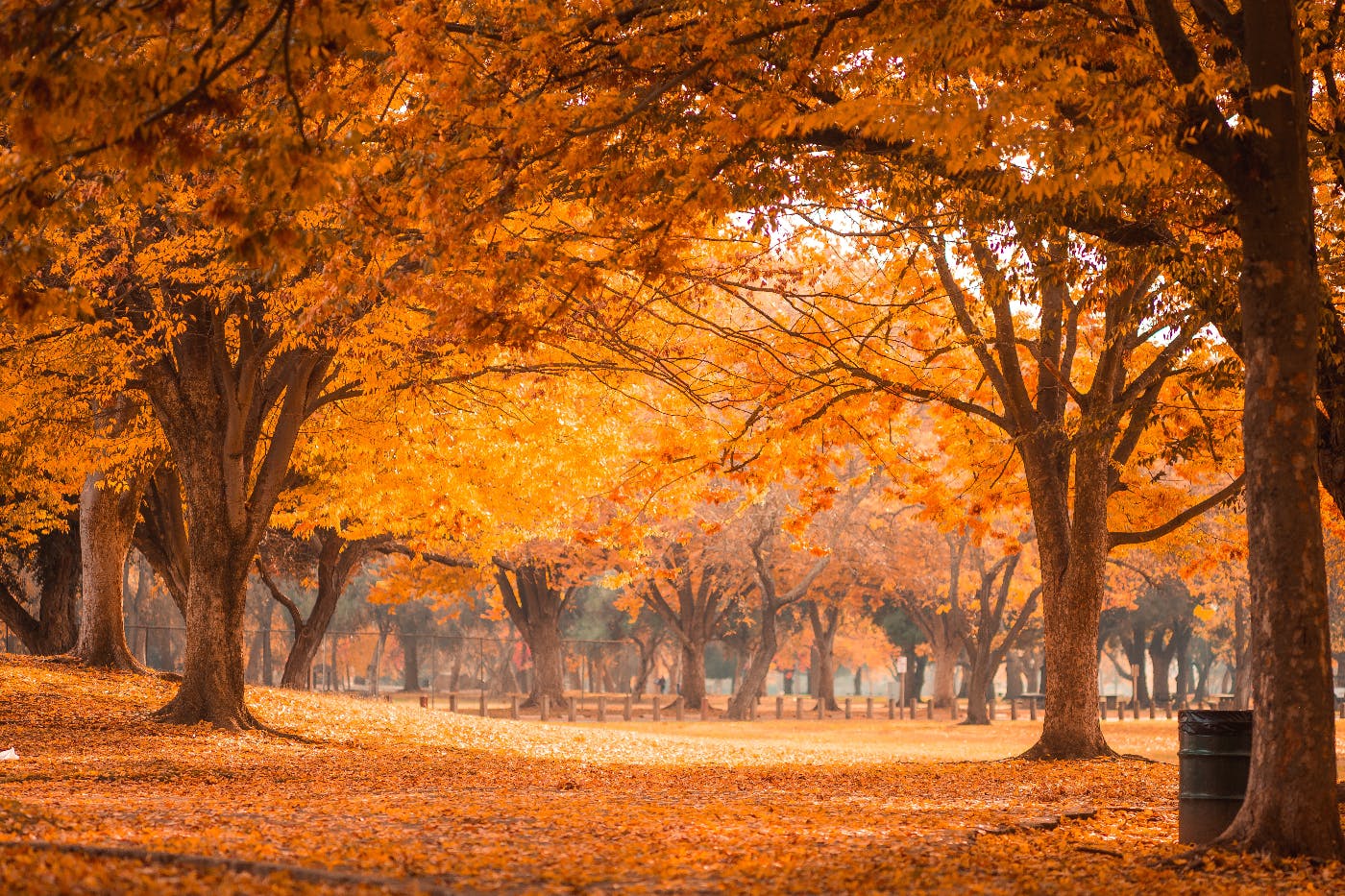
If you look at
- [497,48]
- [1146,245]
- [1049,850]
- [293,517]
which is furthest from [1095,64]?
[293,517]

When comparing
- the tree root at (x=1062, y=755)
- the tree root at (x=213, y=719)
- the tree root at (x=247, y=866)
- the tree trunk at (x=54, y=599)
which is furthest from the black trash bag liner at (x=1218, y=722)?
the tree trunk at (x=54, y=599)

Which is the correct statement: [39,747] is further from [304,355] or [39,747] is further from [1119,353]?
[1119,353]

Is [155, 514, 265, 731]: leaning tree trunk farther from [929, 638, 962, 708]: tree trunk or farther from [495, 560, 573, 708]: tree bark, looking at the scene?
[929, 638, 962, 708]: tree trunk

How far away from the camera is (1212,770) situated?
28.0ft

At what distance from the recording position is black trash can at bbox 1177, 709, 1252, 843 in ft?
27.7

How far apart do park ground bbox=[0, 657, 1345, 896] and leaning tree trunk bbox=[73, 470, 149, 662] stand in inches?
102

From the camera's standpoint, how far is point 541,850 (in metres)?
7.62

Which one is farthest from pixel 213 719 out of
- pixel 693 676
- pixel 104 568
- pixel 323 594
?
pixel 693 676

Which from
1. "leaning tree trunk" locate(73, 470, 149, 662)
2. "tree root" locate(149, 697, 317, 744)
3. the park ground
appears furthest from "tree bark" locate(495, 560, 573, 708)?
"tree root" locate(149, 697, 317, 744)

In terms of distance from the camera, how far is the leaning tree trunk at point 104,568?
21.6 metres

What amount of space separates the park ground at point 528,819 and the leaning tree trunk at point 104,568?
2598 mm

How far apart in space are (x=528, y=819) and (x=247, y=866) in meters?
3.01

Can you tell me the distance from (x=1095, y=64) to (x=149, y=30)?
20.8 feet

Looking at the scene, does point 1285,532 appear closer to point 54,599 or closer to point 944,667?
point 54,599
